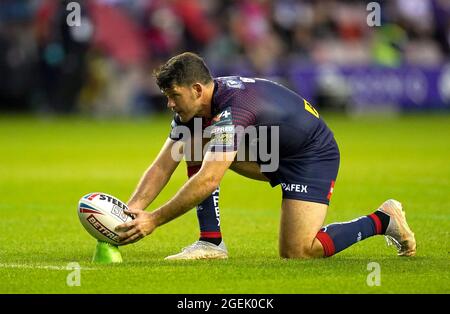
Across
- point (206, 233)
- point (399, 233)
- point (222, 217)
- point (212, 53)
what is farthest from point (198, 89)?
point (212, 53)

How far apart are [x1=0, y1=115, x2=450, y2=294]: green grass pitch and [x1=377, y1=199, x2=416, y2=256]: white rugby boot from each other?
110mm

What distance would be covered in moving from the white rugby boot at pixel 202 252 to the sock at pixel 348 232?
798mm

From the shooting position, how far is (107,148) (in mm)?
18719

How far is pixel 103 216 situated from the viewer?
7875mm

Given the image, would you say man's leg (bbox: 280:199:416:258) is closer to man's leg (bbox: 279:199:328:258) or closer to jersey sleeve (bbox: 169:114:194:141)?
man's leg (bbox: 279:199:328:258)

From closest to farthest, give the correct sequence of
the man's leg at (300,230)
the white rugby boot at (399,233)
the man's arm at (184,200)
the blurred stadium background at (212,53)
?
the man's arm at (184,200) → the man's leg at (300,230) → the white rugby boot at (399,233) → the blurred stadium background at (212,53)

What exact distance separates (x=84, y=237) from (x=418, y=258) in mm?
3140

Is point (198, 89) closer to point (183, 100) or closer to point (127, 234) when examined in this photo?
point (183, 100)

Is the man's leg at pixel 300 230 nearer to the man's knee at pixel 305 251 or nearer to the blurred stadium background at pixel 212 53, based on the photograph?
the man's knee at pixel 305 251

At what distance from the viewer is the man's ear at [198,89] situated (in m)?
7.85

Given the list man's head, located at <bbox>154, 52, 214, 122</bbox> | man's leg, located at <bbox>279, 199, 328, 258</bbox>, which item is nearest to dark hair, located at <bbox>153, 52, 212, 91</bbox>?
man's head, located at <bbox>154, 52, 214, 122</bbox>

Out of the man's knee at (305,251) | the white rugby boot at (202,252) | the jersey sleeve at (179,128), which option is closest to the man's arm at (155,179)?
the jersey sleeve at (179,128)

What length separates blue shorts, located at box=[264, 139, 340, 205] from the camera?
823cm
